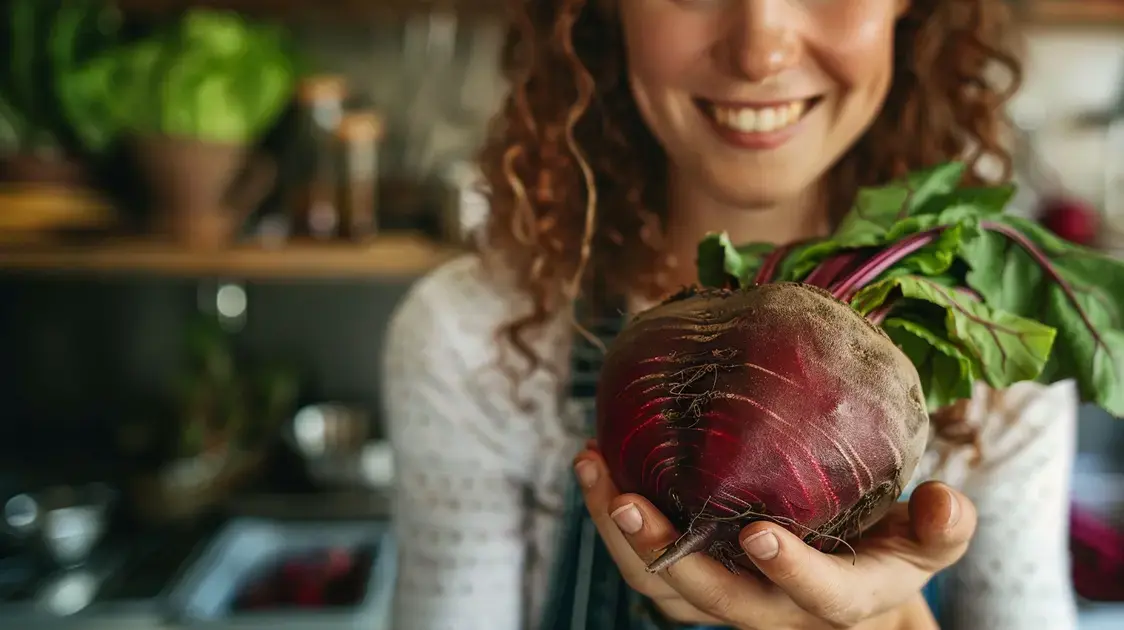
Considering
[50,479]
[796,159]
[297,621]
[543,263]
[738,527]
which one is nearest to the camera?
[738,527]

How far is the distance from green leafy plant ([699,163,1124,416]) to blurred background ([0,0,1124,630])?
24.9 inches

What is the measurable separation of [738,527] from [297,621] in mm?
943

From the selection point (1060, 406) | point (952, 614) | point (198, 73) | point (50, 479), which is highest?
point (198, 73)

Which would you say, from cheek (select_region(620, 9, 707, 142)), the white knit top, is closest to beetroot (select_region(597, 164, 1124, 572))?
cheek (select_region(620, 9, 707, 142))

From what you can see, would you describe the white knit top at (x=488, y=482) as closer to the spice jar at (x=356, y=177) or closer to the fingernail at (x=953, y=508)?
the fingernail at (x=953, y=508)

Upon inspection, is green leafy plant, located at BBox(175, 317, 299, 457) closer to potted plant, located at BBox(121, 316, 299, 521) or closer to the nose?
potted plant, located at BBox(121, 316, 299, 521)

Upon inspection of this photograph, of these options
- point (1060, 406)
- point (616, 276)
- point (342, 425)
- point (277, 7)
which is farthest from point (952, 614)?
point (277, 7)

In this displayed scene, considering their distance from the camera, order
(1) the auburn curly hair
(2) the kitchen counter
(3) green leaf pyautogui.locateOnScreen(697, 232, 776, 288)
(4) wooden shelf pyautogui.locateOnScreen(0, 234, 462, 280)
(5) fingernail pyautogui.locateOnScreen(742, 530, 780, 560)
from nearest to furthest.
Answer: (5) fingernail pyautogui.locateOnScreen(742, 530, 780, 560) < (3) green leaf pyautogui.locateOnScreen(697, 232, 776, 288) < (1) the auburn curly hair < (2) the kitchen counter < (4) wooden shelf pyautogui.locateOnScreen(0, 234, 462, 280)

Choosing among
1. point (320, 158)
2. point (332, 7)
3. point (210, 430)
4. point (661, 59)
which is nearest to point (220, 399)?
point (210, 430)

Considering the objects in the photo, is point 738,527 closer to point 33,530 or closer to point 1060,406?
point 1060,406

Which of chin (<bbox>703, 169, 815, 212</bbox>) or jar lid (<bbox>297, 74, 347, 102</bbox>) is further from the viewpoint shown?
jar lid (<bbox>297, 74, 347, 102</bbox>)

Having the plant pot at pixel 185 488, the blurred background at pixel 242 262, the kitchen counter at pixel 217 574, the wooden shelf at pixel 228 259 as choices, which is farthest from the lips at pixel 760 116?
the plant pot at pixel 185 488

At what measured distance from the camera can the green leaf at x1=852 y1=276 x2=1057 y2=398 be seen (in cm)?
39

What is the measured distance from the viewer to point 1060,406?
1.96 feet
